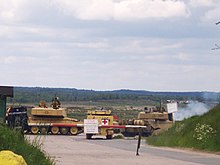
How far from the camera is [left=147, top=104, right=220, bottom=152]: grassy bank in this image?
3764cm

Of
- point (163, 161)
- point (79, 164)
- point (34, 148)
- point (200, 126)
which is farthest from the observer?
point (200, 126)

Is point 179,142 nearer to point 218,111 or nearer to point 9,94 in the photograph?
point 218,111

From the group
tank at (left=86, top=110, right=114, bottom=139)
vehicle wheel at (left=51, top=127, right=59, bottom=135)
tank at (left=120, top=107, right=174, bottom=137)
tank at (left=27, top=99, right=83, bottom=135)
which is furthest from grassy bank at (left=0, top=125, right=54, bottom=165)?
tank at (left=120, top=107, right=174, bottom=137)

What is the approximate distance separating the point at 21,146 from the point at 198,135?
995 inches

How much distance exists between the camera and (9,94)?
16.7 meters

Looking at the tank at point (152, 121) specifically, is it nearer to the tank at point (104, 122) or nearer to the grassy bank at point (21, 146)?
the tank at point (104, 122)

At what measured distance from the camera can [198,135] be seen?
129 ft

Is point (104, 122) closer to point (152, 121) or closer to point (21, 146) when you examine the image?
point (152, 121)

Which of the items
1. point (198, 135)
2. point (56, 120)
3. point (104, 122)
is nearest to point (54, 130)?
point (56, 120)

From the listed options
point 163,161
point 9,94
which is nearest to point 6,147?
point 9,94

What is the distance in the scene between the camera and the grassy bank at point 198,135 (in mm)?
37644

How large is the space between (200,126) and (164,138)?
579 cm

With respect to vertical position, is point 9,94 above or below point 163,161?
above

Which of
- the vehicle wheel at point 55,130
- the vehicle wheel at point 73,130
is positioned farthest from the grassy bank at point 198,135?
the vehicle wheel at point 55,130
